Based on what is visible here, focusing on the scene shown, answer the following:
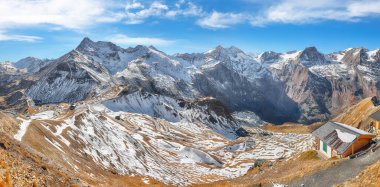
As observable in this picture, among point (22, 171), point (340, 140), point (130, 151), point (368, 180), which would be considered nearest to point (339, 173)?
point (368, 180)

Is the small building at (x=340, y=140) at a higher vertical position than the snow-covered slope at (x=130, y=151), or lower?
higher

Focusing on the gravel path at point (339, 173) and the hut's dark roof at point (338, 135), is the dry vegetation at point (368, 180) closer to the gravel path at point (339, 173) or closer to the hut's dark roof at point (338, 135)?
the gravel path at point (339, 173)

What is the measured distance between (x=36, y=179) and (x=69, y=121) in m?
86.7

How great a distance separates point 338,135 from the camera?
57656mm

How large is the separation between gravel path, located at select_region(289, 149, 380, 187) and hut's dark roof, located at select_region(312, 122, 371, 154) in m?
5.14

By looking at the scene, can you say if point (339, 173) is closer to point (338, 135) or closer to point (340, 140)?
point (340, 140)

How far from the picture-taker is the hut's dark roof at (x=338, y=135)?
5275 centimetres

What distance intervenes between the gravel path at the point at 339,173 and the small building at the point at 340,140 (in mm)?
4385

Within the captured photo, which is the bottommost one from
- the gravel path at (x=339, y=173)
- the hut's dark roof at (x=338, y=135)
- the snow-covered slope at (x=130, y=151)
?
the snow-covered slope at (x=130, y=151)

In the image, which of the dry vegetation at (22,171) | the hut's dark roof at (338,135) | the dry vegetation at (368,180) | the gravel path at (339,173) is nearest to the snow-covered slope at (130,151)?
the dry vegetation at (22,171)

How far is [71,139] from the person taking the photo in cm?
9181

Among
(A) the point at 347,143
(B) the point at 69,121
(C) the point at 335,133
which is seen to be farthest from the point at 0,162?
(B) the point at 69,121

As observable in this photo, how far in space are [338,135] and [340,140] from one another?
2.40 metres

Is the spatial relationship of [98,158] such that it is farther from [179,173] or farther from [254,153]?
[254,153]
